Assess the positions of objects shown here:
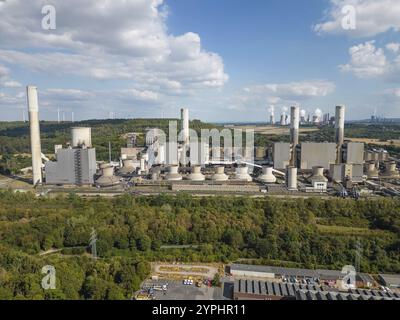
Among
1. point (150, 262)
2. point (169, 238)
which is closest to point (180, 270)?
point (150, 262)

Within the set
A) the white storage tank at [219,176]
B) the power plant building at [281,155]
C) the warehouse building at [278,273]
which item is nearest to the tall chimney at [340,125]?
the power plant building at [281,155]

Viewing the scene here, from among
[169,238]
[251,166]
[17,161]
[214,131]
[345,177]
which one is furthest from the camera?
[214,131]

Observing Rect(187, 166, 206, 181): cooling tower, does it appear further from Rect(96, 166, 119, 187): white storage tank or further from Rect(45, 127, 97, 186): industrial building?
Rect(45, 127, 97, 186): industrial building

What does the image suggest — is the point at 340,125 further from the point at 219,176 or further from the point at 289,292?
the point at 289,292

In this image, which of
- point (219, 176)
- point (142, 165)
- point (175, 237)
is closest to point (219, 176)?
point (219, 176)

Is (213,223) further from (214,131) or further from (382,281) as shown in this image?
(214,131)

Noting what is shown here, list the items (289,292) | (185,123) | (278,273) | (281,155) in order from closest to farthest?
(289,292) < (278,273) < (281,155) < (185,123)
